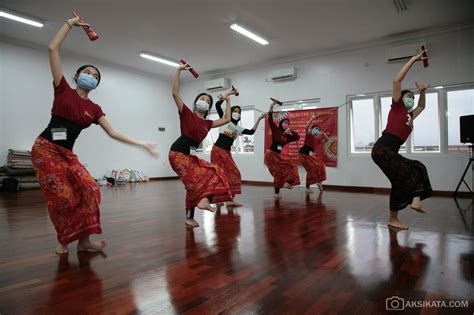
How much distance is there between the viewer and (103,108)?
30.2 ft

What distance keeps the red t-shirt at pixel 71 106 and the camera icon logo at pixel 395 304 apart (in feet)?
7.43

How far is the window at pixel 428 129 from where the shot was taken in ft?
22.1

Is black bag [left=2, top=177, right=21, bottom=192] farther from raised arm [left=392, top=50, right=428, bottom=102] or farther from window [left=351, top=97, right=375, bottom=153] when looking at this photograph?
window [left=351, top=97, right=375, bottom=153]

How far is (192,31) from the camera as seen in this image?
6824 mm

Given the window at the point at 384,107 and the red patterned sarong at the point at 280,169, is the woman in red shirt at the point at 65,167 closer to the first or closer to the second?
the red patterned sarong at the point at 280,169

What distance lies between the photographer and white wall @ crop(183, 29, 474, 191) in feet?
21.0

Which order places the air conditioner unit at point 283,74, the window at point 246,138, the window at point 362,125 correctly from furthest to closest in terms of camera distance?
the window at point 246,138, the air conditioner unit at point 283,74, the window at point 362,125

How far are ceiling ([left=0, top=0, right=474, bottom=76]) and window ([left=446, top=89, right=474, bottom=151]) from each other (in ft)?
4.82

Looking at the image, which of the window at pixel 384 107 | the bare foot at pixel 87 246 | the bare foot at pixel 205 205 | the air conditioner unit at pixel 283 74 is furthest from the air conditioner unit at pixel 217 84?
the bare foot at pixel 87 246

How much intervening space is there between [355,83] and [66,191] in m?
7.13

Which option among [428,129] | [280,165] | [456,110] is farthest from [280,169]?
[456,110]

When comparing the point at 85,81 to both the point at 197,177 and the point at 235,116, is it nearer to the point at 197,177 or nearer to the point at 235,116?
the point at 197,177

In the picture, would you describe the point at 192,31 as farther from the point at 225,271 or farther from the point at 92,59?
the point at 225,271

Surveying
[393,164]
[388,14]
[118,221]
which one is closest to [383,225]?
[393,164]
